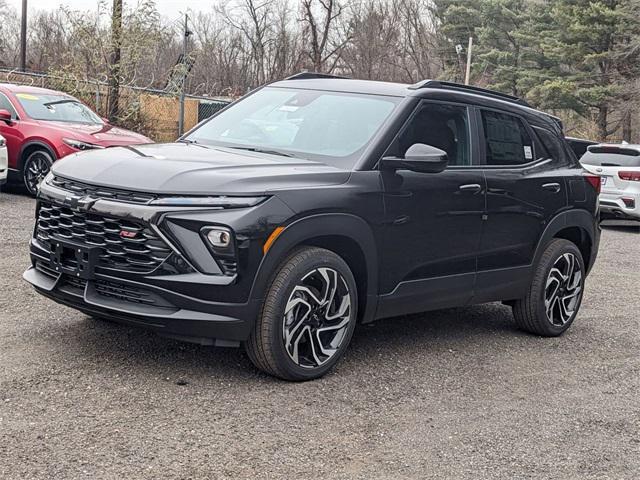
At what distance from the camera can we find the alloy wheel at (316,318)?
475 centimetres

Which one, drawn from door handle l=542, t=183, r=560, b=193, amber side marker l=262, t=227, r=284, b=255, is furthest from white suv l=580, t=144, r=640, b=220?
amber side marker l=262, t=227, r=284, b=255

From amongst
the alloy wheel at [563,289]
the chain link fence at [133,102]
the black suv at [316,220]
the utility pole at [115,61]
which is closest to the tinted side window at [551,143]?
the black suv at [316,220]

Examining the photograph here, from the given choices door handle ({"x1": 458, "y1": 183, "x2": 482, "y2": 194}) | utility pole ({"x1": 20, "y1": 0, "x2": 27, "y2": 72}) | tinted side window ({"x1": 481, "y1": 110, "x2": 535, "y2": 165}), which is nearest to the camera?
door handle ({"x1": 458, "y1": 183, "x2": 482, "y2": 194})

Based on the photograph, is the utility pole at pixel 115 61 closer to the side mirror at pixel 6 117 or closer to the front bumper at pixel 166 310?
the side mirror at pixel 6 117

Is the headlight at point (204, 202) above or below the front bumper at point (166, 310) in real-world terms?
above

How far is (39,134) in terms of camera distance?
12.3 metres

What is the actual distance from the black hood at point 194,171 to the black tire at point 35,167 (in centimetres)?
740

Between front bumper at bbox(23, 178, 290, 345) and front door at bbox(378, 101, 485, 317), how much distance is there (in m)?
0.97

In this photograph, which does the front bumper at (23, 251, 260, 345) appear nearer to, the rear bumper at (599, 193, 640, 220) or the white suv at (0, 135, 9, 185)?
the white suv at (0, 135, 9, 185)

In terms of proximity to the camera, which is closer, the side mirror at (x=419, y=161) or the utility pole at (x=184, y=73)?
the side mirror at (x=419, y=161)

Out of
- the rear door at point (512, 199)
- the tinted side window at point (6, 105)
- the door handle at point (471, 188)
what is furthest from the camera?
the tinted side window at point (6, 105)

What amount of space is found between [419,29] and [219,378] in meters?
53.2

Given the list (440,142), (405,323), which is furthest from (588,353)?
(440,142)

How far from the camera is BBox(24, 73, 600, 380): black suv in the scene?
446 centimetres
